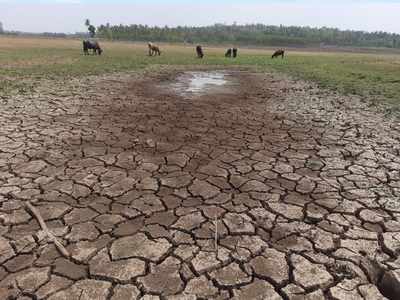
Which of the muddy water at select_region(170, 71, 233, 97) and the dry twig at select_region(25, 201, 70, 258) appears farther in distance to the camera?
the muddy water at select_region(170, 71, 233, 97)

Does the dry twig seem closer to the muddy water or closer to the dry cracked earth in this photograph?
the dry cracked earth

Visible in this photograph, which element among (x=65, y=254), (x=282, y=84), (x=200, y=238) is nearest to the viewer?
(x=65, y=254)

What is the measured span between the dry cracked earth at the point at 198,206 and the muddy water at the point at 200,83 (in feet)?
12.9

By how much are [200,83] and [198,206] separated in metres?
10.1

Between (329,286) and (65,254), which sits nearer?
(329,286)

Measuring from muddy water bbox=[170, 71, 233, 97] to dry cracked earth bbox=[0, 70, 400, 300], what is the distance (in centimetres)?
392

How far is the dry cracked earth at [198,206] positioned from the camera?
9.41ft

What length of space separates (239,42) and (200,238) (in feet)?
272

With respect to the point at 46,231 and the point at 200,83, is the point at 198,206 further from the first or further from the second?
the point at 200,83

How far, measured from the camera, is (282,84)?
1370 centimetres

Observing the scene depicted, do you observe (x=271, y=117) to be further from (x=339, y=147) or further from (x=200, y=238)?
(x=200, y=238)

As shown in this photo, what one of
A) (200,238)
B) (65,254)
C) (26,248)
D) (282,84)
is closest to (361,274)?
(200,238)

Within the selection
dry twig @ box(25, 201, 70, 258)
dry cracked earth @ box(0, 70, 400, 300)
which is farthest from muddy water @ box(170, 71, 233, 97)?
dry twig @ box(25, 201, 70, 258)

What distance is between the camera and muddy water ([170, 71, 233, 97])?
1175cm
